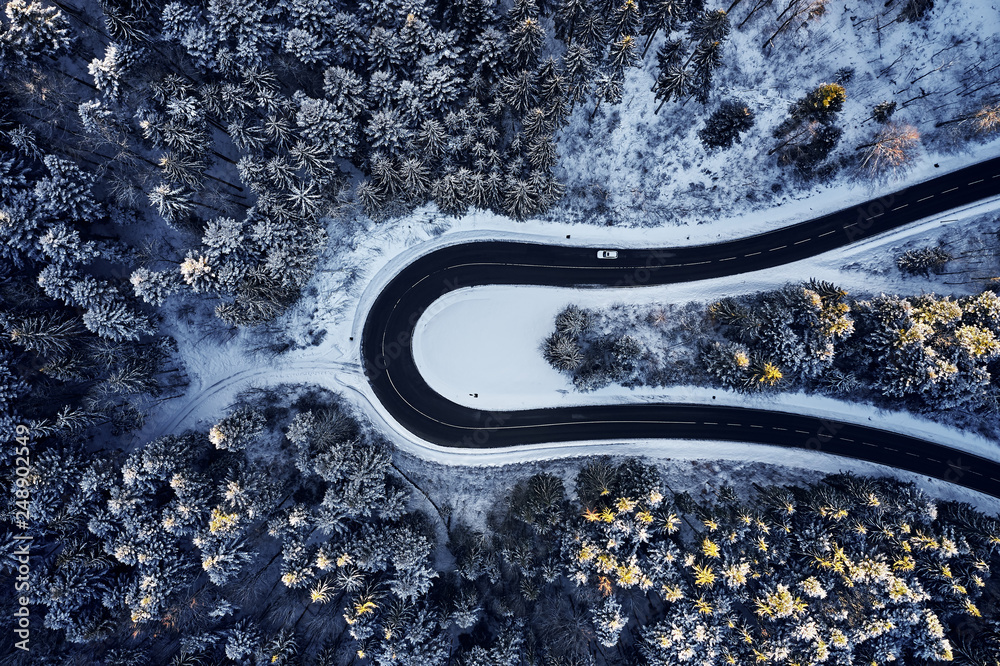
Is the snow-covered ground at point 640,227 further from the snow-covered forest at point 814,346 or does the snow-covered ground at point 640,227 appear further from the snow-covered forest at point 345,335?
the snow-covered forest at point 814,346

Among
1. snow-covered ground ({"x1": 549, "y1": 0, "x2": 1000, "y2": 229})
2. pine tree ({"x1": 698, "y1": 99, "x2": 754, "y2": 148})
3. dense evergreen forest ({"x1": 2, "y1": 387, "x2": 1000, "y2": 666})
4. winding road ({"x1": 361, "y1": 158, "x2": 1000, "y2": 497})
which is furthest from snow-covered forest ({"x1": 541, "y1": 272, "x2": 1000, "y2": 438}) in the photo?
pine tree ({"x1": 698, "y1": 99, "x2": 754, "y2": 148})

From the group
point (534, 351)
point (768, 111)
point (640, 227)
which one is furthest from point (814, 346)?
point (534, 351)

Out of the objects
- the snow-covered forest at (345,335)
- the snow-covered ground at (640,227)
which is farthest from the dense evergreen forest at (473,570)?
the snow-covered ground at (640,227)

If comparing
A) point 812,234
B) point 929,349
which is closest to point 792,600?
point 929,349

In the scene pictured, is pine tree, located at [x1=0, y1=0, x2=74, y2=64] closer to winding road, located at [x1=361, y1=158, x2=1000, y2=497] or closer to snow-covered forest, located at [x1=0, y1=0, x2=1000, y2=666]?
Result: snow-covered forest, located at [x1=0, y1=0, x2=1000, y2=666]

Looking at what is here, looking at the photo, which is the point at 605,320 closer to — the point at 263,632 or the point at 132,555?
the point at 263,632

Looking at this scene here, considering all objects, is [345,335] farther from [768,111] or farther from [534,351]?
[768,111]

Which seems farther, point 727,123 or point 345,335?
point 345,335
